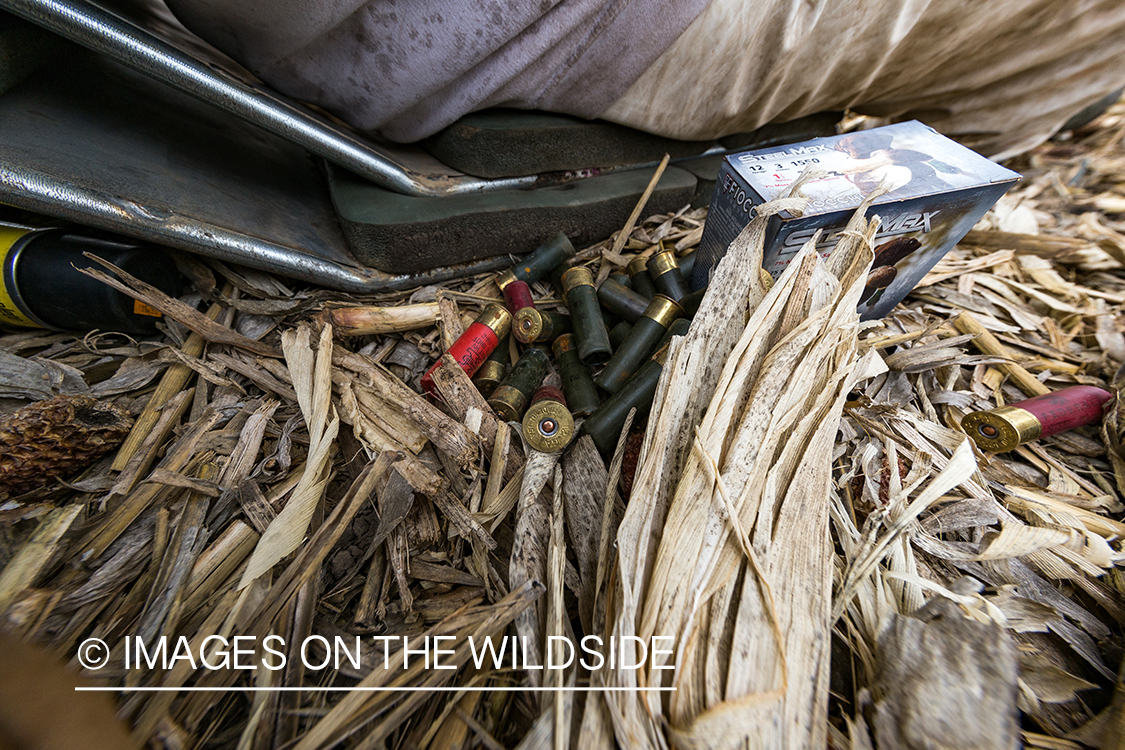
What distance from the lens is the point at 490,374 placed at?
1876 mm

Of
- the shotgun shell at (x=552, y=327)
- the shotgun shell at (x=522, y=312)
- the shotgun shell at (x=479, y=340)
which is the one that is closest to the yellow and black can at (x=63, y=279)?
the shotgun shell at (x=479, y=340)

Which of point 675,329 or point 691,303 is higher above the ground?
point 691,303

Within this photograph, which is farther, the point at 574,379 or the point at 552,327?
the point at 552,327

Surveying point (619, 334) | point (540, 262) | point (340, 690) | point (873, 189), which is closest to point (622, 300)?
point (619, 334)

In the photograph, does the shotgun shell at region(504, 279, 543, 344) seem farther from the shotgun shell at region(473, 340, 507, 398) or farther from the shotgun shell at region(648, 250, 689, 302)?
the shotgun shell at region(648, 250, 689, 302)

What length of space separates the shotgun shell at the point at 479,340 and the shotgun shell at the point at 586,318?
28cm

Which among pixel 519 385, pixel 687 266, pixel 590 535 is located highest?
pixel 687 266

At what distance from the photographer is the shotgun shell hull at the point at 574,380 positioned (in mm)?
1703

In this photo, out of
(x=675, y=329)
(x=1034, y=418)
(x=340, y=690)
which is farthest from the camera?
(x=675, y=329)

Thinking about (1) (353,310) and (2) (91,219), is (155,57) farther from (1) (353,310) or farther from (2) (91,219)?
(1) (353,310)

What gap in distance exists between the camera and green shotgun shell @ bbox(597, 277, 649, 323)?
204 cm

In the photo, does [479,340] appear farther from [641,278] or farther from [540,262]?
[641,278]

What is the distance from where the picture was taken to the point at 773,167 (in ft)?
5.59

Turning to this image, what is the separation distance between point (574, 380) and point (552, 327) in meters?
0.31
